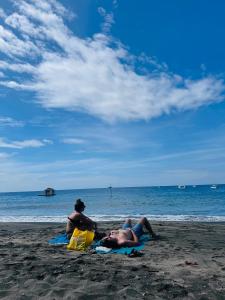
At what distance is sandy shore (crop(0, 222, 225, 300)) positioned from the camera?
4852mm

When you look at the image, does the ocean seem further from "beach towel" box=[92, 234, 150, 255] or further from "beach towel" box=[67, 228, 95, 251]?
"beach towel" box=[67, 228, 95, 251]

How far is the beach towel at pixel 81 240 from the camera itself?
8641mm

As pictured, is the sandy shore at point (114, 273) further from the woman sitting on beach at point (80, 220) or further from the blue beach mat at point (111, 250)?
the woman sitting on beach at point (80, 220)

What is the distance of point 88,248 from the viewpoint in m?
8.63

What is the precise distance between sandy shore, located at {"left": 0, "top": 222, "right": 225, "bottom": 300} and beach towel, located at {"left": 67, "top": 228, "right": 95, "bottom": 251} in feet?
0.92

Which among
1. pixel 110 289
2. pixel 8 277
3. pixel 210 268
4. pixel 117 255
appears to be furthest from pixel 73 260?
pixel 210 268

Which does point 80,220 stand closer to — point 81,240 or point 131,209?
point 81,240

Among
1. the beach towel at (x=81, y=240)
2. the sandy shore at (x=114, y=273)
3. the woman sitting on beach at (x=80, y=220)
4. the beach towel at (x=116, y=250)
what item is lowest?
the sandy shore at (x=114, y=273)

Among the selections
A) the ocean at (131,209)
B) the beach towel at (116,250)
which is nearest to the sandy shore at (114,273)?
the beach towel at (116,250)

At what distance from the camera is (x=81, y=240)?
880 cm

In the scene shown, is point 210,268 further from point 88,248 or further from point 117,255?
point 88,248

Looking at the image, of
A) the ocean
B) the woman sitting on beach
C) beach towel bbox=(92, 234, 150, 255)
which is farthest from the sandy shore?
the ocean

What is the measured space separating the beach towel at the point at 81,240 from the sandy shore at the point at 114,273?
279 millimetres

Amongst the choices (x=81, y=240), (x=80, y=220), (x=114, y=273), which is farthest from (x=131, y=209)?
(x=114, y=273)
